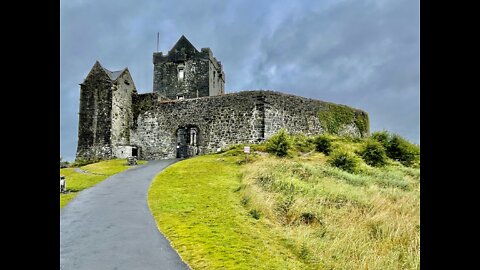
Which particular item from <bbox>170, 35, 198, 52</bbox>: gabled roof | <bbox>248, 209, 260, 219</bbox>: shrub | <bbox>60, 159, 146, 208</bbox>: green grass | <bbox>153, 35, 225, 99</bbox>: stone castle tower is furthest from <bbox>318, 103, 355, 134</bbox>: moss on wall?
<bbox>248, 209, 260, 219</bbox>: shrub

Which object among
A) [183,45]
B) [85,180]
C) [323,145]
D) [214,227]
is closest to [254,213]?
[214,227]

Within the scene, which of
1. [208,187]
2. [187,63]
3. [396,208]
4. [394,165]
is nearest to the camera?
[396,208]

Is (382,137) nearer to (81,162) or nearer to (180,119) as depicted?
(180,119)

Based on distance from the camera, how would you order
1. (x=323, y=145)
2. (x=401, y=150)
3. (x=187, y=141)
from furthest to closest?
(x=187, y=141), (x=401, y=150), (x=323, y=145)

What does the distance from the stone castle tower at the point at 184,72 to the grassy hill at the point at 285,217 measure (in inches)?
789

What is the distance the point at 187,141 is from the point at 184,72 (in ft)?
37.6

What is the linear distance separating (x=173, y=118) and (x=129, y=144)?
179 inches

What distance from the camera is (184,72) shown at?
39.2 m

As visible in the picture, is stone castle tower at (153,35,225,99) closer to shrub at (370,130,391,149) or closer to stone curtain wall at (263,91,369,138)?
stone curtain wall at (263,91,369,138)

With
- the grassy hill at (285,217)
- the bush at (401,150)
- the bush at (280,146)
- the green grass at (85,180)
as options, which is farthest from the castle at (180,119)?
the grassy hill at (285,217)

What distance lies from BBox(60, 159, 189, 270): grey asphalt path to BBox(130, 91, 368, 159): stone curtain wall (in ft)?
49.8
